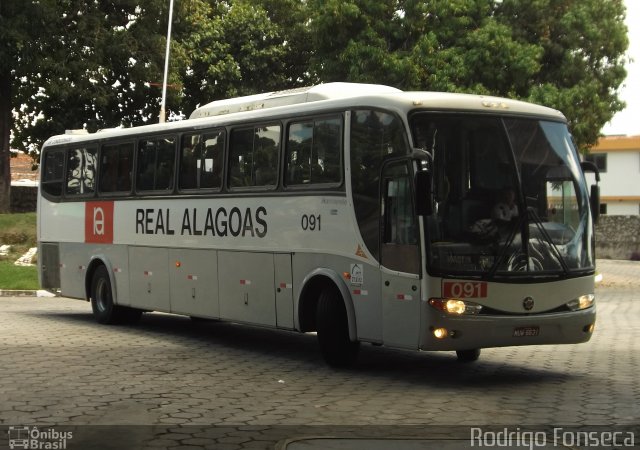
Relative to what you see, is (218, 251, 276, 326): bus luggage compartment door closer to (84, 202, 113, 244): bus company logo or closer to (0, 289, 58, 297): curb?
(84, 202, 113, 244): bus company logo

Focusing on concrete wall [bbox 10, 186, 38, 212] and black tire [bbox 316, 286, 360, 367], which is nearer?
black tire [bbox 316, 286, 360, 367]

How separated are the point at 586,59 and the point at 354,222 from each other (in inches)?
1200

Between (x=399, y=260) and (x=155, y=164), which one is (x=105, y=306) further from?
(x=399, y=260)

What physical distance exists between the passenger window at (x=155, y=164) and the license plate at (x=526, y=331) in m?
7.20

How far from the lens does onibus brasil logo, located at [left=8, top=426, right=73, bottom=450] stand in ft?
27.6

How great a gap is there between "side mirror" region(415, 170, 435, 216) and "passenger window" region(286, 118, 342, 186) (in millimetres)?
1891

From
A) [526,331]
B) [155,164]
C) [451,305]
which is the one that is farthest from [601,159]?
[451,305]

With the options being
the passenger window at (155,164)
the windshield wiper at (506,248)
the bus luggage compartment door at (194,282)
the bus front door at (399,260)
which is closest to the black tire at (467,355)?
the bus front door at (399,260)

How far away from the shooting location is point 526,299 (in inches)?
483

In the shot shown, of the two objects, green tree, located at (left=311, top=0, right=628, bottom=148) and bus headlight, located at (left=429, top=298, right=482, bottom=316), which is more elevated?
green tree, located at (left=311, top=0, right=628, bottom=148)

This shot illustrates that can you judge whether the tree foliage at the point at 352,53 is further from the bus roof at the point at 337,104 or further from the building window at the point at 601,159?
the building window at the point at 601,159

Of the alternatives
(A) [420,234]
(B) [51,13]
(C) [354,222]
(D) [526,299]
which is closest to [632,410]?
(D) [526,299]

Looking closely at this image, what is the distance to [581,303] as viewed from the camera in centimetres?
1277

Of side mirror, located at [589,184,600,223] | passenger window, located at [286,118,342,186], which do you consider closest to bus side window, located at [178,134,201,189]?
passenger window, located at [286,118,342,186]
